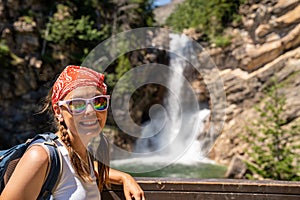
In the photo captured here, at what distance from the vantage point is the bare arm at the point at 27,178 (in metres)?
1.01

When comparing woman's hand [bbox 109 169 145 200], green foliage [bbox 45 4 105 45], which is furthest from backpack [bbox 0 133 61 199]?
green foliage [bbox 45 4 105 45]

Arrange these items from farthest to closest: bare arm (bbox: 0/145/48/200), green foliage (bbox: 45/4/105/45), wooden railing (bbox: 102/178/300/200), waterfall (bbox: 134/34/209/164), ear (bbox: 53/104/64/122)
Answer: waterfall (bbox: 134/34/209/164), green foliage (bbox: 45/4/105/45), wooden railing (bbox: 102/178/300/200), ear (bbox: 53/104/64/122), bare arm (bbox: 0/145/48/200)

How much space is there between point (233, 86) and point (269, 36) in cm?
260

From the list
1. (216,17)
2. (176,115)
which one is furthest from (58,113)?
(216,17)

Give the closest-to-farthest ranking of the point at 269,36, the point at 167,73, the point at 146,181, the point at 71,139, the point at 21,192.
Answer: the point at 21,192
the point at 71,139
the point at 146,181
the point at 269,36
the point at 167,73

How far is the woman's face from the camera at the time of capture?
1.24 metres

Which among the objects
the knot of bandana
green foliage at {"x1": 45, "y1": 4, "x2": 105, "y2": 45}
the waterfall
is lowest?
the waterfall

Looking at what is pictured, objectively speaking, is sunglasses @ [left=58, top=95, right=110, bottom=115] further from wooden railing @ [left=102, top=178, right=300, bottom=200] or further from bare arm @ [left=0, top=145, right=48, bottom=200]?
wooden railing @ [left=102, top=178, right=300, bottom=200]

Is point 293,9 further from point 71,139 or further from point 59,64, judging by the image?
point 71,139

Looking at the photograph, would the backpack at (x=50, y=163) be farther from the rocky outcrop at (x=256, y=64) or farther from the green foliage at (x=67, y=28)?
the green foliage at (x=67, y=28)

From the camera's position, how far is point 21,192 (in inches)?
39.8

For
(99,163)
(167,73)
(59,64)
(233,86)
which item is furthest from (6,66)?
(99,163)

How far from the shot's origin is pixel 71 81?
125 cm

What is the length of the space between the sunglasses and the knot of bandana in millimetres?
44
